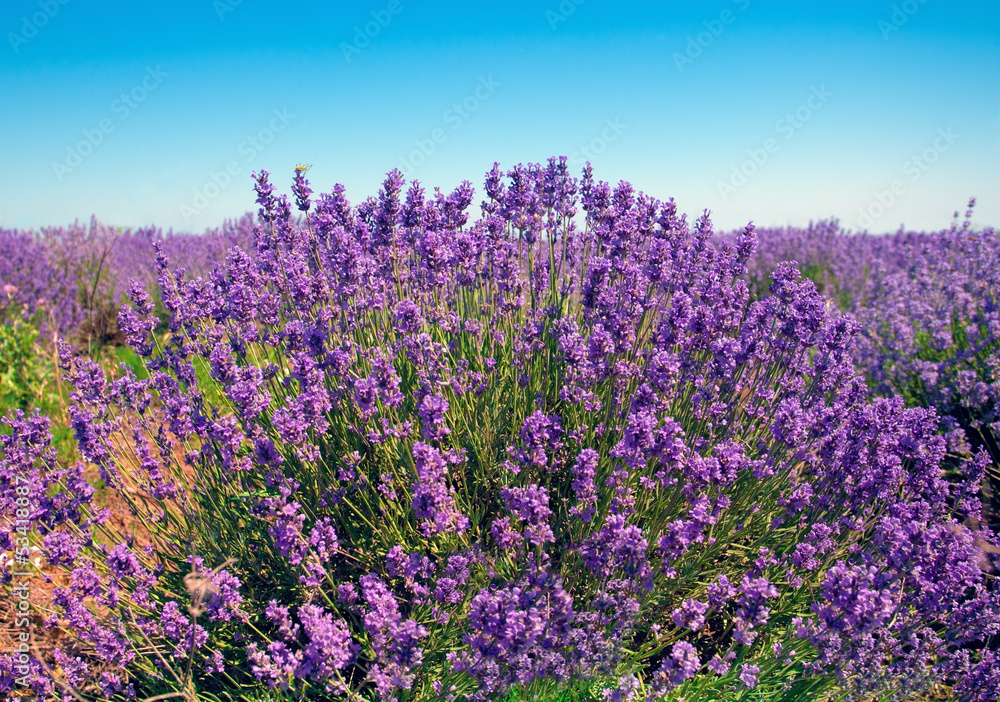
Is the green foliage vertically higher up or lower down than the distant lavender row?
lower down

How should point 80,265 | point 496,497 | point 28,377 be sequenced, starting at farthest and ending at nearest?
point 80,265 < point 28,377 < point 496,497

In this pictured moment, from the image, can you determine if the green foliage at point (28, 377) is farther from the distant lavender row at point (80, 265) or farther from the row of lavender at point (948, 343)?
the row of lavender at point (948, 343)

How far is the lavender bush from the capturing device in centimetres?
215

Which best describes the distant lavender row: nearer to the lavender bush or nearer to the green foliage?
the green foliage

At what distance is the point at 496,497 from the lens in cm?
304

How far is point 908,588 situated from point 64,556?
357cm

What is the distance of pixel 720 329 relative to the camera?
2.93 meters

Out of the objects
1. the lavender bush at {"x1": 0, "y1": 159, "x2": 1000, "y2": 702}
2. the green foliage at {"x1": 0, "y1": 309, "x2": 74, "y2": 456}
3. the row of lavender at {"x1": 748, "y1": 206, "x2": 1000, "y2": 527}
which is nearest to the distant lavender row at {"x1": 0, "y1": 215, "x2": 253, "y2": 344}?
the green foliage at {"x1": 0, "y1": 309, "x2": 74, "y2": 456}

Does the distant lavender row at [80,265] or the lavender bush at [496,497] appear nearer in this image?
the lavender bush at [496,497]

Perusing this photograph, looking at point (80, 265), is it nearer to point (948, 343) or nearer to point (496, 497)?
point (496, 497)

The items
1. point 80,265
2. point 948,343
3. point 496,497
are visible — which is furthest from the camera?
point 80,265

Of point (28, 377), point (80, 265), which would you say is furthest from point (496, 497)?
point (80, 265)

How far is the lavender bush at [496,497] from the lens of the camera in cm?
215

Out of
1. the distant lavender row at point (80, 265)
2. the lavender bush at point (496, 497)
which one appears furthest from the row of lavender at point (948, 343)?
the distant lavender row at point (80, 265)
